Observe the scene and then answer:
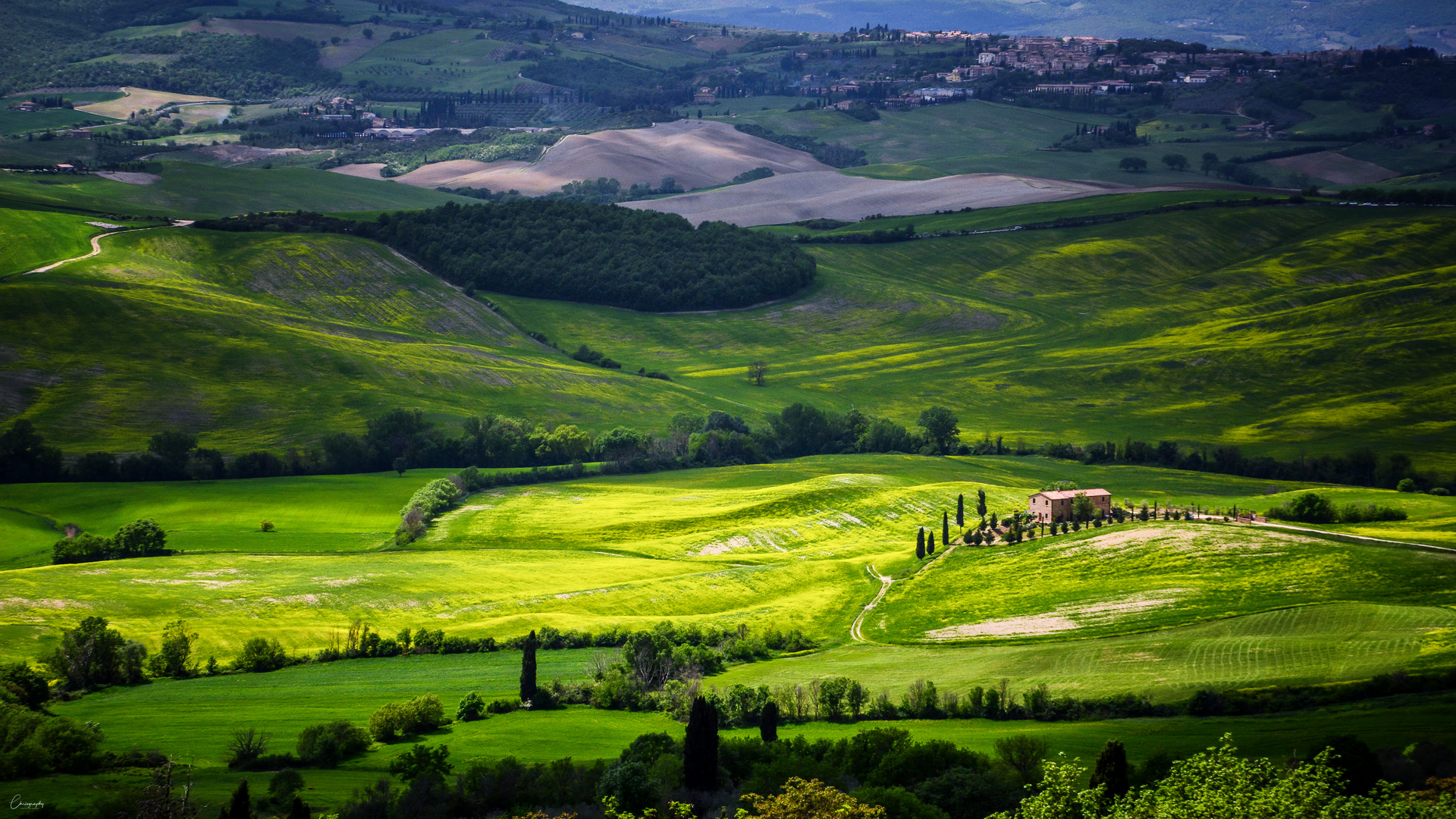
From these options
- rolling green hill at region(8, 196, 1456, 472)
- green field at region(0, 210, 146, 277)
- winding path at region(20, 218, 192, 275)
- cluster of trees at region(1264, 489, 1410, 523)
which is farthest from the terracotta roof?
green field at region(0, 210, 146, 277)

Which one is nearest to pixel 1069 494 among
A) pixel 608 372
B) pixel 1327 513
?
pixel 1327 513

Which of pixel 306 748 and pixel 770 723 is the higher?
pixel 306 748

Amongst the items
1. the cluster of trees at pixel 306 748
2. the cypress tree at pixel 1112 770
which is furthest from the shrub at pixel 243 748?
the cypress tree at pixel 1112 770

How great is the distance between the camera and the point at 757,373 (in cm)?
17762

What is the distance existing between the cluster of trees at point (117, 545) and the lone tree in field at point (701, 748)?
5923cm

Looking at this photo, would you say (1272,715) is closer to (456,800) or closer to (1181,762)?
(1181,762)

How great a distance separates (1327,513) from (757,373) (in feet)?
300

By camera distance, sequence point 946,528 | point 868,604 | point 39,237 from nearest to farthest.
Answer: point 868,604, point 946,528, point 39,237

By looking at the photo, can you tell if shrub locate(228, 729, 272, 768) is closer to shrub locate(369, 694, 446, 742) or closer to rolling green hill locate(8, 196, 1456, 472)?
shrub locate(369, 694, 446, 742)

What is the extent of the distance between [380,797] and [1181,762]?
1269 inches

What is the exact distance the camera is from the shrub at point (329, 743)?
58.7 m

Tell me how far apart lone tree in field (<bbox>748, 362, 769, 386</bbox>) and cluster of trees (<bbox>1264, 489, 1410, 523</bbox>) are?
85976 mm

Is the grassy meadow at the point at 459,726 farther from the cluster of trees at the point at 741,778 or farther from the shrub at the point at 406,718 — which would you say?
the cluster of trees at the point at 741,778

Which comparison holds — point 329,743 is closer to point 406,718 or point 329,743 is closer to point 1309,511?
point 406,718
